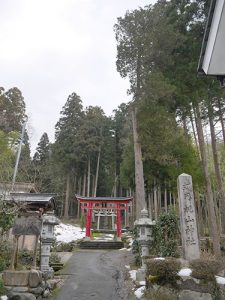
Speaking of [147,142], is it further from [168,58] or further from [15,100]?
[15,100]

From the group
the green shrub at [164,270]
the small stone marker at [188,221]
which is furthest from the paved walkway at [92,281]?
the small stone marker at [188,221]

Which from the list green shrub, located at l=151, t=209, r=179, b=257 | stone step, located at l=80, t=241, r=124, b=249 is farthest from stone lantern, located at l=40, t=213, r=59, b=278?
stone step, located at l=80, t=241, r=124, b=249

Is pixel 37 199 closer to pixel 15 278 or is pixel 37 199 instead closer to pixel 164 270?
pixel 15 278

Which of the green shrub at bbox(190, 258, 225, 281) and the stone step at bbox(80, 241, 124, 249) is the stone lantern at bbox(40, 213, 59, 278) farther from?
the stone step at bbox(80, 241, 124, 249)

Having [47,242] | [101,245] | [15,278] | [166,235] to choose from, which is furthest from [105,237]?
[15,278]

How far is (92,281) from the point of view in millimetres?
9695

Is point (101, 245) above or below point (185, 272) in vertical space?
above

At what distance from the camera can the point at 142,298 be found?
724cm

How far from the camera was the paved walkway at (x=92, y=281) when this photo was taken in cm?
794

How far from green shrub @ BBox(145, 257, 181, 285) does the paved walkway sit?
1.36m

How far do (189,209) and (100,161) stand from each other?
25.9m

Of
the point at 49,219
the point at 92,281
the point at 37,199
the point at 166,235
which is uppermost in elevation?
the point at 37,199

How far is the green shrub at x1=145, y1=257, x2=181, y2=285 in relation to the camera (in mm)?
6714

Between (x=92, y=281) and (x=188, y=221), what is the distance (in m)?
3.95
